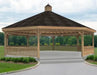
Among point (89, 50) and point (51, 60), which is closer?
point (51, 60)

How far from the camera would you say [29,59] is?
52.4 feet

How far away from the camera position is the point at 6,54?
2053 cm

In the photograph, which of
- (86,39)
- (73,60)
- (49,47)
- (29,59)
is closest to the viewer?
(29,59)

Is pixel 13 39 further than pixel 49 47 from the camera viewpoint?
Yes

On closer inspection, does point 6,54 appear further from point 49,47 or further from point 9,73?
point 49,47

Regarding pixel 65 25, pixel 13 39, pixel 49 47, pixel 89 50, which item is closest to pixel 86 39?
pixel 13 39

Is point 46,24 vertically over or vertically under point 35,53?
over

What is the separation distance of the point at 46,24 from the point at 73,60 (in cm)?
475

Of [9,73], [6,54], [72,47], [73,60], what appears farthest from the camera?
[72,47]

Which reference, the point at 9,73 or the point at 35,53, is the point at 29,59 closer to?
the point at 35,53

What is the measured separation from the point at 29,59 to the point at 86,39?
177 ft

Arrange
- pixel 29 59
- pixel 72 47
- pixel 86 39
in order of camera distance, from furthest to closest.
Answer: pixel 86 39 < pixel 72 47 < pixel 29 59

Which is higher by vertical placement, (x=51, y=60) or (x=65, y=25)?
(x=65, y=25)

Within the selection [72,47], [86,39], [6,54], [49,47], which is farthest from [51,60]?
[86,39]
